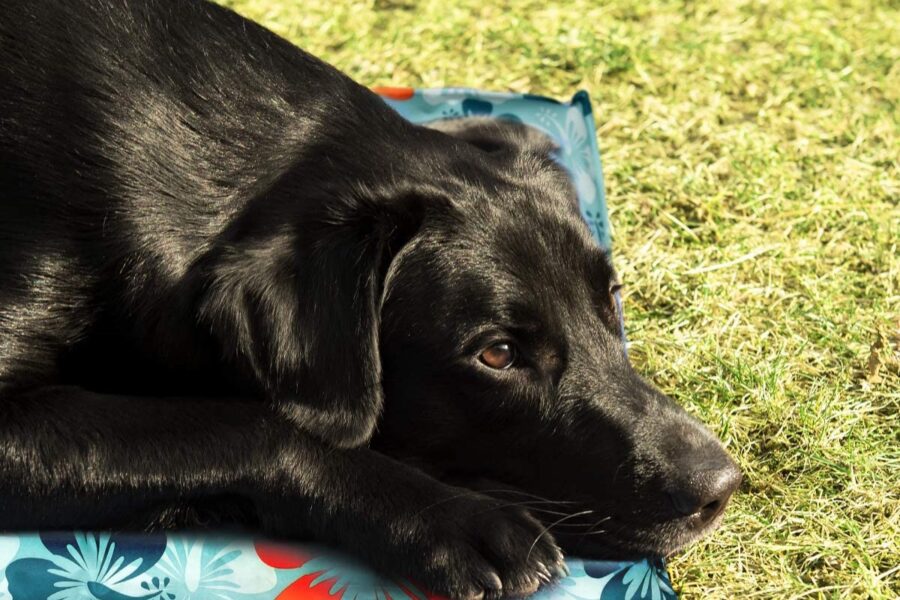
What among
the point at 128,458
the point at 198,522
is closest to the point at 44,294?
the point at 128,458

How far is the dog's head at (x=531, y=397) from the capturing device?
2.80m

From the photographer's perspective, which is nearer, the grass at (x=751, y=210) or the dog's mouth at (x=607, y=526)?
the dog's mouth at (x=607, y=526)

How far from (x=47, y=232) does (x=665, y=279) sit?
2.36 m

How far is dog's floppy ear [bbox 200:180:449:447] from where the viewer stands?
8.89ft

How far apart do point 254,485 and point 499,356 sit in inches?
25.1

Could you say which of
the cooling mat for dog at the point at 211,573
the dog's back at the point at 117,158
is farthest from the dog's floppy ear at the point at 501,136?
the cooling mat for dog at the point at 211,573

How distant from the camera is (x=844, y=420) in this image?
12.2ft

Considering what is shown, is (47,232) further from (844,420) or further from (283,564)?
(844,420)

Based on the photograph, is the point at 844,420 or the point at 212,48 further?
the point at 844,420

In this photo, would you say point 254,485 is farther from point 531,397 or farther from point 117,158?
point 117,158

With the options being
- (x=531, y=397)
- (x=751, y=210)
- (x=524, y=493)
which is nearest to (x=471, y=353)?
(x=531, y=397)

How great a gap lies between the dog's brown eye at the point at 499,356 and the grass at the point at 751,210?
2.53 feet

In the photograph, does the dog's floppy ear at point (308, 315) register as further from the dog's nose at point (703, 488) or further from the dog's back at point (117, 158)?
the dog's nose at point (703, 488)

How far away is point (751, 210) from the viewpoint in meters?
4.86
